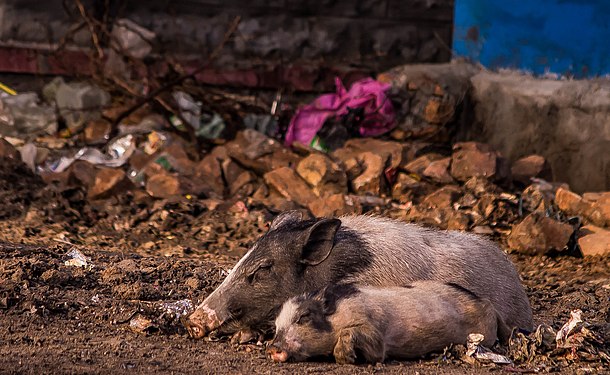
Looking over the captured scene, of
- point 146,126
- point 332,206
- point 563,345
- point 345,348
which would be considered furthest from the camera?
point 146,126

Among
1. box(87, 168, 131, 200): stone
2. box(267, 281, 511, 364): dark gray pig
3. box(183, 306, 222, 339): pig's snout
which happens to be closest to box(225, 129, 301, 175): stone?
box(87, 168, 131, 200): stone

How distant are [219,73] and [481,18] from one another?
2608mm

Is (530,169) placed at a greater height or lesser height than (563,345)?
lesser

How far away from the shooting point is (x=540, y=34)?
9.25 meters

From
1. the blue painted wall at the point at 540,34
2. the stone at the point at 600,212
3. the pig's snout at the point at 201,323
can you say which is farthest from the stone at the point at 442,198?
the pig's snout at the point at 201,323

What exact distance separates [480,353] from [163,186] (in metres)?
4.32

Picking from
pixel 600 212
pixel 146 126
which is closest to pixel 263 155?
pixel 146 126

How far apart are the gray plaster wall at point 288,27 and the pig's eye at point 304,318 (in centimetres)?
658

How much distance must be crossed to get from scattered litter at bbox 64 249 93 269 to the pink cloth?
4.10 meters

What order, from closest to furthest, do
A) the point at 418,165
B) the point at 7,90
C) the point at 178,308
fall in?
1. the point at 178,308
2. the point at 418,165
3. the point at 7,90

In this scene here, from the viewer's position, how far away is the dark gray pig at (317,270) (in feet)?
13.7

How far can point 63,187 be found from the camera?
7816mm

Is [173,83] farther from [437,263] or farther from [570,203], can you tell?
[437,263]

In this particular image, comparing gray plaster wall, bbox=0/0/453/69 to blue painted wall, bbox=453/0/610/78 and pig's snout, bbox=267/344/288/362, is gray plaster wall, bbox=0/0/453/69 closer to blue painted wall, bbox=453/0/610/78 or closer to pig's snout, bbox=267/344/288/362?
blue painted wall, bbox=453/0/610/78
